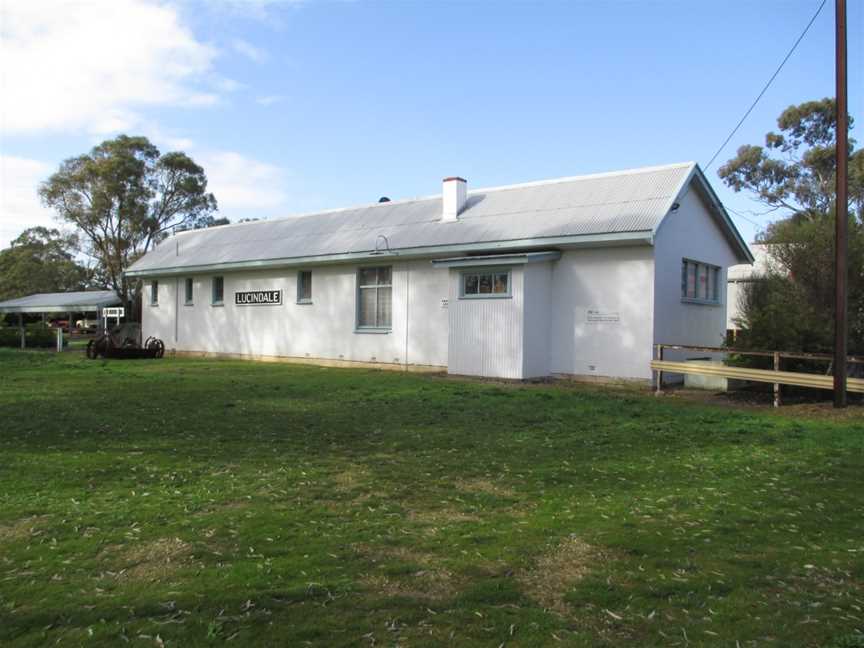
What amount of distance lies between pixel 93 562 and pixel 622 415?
327 inches

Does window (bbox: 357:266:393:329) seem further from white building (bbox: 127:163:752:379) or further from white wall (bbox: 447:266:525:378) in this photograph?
white wall (bbox: 447:266:525:378)

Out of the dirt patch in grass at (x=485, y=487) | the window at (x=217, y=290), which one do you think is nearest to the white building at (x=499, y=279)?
the window at (x=217, y=290)

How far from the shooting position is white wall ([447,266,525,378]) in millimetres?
15875

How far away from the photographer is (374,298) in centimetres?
2033

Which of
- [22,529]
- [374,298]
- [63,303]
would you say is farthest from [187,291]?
[22,529]

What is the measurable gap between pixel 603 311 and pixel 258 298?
12396mm

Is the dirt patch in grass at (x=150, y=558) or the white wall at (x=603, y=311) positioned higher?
the white wall at (x=603, y=311)

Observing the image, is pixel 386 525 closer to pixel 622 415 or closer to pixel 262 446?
pixel 262 446

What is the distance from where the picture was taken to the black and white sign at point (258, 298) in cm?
2302

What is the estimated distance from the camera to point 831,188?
39.2 meters

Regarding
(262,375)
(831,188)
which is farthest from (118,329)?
(831,188)

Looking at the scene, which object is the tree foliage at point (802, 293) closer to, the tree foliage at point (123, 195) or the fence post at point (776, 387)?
the fence post at point (776, 387)

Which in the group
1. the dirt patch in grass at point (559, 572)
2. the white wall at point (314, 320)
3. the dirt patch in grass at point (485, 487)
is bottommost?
the dirt patch in grass at point (559, 572)

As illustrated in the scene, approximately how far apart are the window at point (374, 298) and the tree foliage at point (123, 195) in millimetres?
26986
